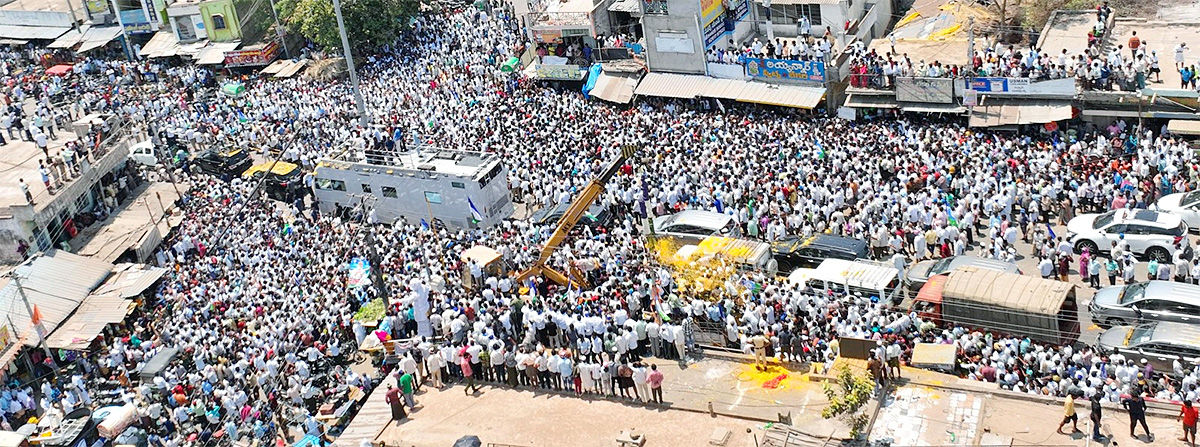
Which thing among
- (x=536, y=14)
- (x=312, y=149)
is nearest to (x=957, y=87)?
(x=536, y=14)

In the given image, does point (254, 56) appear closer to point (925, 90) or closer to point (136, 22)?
point (136, 22)

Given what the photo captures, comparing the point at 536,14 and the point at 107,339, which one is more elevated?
the point at 536,14

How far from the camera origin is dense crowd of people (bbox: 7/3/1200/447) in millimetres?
31625

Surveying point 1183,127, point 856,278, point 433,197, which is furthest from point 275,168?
point 1183,127

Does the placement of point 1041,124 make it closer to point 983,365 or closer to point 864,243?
point 864,243

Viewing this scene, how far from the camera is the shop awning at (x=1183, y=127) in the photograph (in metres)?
39.4

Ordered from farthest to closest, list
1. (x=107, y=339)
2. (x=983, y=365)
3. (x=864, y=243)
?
(x=107, y=339)
(x=864, y=243)
(x=983, y=365)

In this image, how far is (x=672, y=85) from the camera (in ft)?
162

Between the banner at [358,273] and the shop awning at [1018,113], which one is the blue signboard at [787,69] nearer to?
the shop awning at [1018,113]

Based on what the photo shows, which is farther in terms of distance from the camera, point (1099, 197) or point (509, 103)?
point (509, 103)

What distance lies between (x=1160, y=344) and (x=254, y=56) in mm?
43127

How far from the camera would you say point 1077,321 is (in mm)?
31078

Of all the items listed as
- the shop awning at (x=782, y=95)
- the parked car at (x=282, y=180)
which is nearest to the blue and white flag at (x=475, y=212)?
the parked car at (x=282, y=180)

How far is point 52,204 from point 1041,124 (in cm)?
3291
